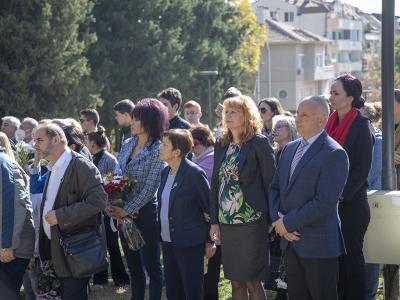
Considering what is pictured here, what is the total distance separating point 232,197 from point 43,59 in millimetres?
23750

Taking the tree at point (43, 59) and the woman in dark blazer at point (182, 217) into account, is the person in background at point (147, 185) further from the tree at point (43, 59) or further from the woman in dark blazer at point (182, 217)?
the tree at point (43, 59)

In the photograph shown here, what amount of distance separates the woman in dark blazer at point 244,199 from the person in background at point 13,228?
1.59 m

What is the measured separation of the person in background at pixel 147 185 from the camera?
6.80 meters

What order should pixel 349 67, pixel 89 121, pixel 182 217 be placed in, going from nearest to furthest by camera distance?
pixel 182 217 < pixel 89 121 < pixel 349 67

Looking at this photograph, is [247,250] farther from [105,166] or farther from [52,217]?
[105,166]

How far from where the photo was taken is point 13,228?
606cm

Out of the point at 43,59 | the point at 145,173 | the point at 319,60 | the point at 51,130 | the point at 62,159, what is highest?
the point at 319,60

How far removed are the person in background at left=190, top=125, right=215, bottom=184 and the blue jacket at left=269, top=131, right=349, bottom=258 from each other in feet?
6.59

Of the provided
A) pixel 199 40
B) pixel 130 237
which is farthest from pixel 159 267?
pixel 199 40

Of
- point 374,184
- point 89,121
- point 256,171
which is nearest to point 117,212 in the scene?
point 256,171

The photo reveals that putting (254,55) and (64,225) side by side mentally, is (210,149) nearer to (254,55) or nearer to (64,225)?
(64,225)

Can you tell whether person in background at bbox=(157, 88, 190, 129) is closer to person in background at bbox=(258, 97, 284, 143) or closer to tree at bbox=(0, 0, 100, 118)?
person in background at bbox=(258, 97, 284, 143)

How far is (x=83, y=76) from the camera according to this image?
104 ft

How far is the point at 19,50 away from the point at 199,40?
17.4 meters
